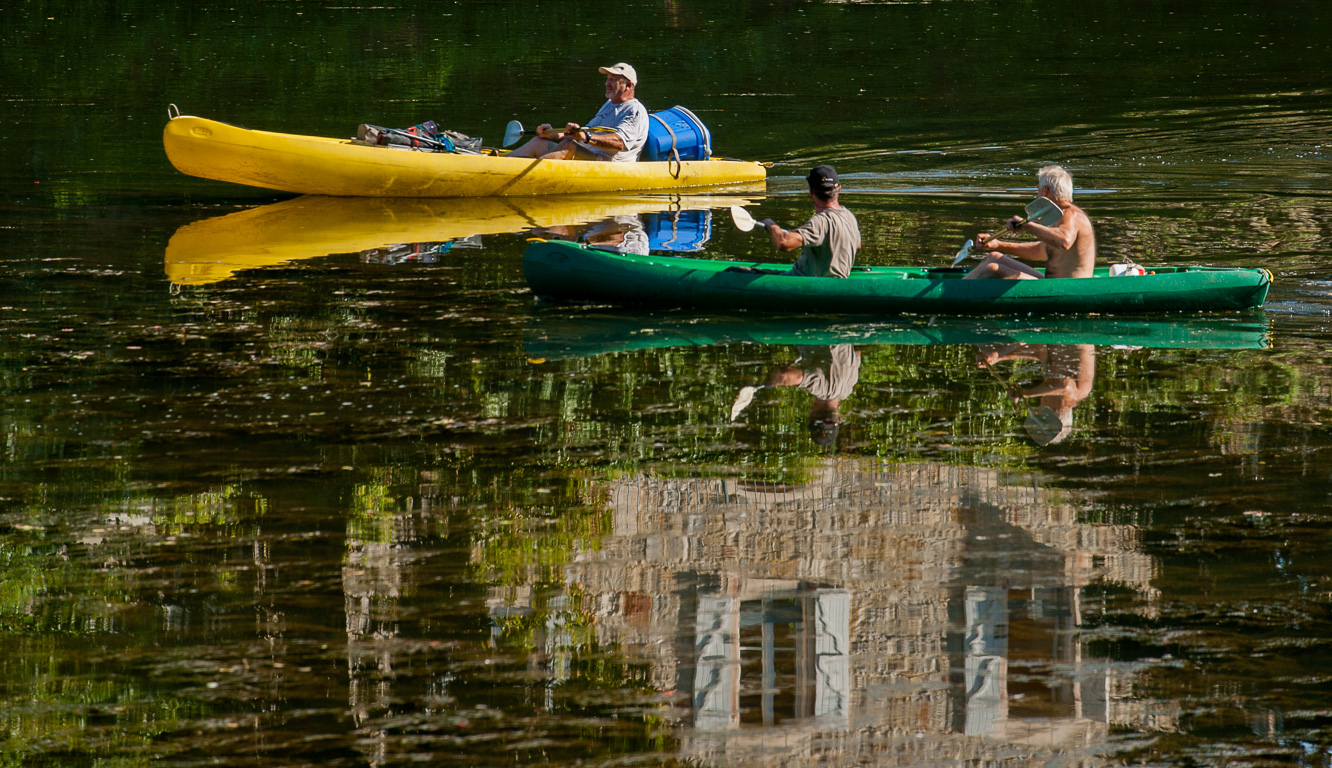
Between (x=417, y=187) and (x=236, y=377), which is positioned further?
(x=417, y=187)

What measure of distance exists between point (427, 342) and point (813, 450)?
2.73 meters

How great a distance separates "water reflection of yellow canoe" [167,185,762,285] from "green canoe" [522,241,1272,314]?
8.82 feet

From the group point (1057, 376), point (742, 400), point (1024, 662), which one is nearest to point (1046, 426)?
point (1057, 376)

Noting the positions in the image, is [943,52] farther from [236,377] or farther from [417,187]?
[236,377]

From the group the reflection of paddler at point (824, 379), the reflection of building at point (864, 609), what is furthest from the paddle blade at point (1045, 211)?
the reflection of building at point (864, 609)

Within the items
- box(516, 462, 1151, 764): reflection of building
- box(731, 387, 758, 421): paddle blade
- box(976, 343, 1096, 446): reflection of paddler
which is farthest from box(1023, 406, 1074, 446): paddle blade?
box(731, 387, 758, 421): paddle blade

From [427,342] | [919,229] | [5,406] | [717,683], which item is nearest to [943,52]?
[919,229]

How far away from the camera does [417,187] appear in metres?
12.8

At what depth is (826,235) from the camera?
8.37m

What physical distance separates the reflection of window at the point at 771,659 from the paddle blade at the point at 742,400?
2.11 m

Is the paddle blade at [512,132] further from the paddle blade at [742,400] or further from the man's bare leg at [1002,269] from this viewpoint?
the paddle blade at [742,400]

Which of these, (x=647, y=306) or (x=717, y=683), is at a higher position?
(x=647, y=306)

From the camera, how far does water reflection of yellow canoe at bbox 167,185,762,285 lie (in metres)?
10.5

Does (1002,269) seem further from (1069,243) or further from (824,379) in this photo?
(824,379)
